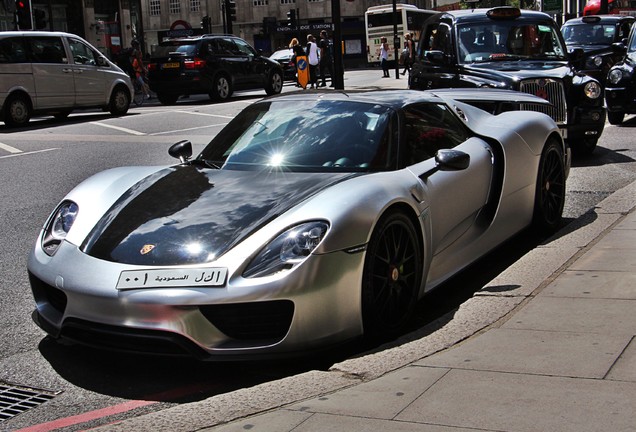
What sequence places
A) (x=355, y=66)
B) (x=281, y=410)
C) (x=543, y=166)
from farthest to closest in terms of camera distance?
(x=355, y=66) → (x=543, y=166) → (x=281, y=410)

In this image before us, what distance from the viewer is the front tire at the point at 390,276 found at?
4.50m

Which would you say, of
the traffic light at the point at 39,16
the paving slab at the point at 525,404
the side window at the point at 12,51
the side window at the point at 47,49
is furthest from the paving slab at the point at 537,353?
the traffic light at the point at 39,16

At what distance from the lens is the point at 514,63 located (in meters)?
11.5

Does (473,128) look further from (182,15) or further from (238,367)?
(182,15)

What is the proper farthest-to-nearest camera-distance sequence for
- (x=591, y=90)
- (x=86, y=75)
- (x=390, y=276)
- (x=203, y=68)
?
(x=203, y=68) → (x=86, y=75) → (x=591, y=90) → (x=390, y=276)

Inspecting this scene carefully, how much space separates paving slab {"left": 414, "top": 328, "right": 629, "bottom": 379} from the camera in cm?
379

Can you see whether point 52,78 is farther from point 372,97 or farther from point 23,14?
point 372,97

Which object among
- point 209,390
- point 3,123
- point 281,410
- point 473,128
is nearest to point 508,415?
point 281,410

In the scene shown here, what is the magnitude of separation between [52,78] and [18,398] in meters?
16.3

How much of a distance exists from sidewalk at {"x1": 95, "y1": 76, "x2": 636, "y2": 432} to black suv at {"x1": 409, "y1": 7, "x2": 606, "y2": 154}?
19.9ft

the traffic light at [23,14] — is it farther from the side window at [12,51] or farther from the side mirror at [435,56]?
the side mirror at [435,56]

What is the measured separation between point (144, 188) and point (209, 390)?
57.6 inches

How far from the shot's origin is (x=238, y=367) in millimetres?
4500

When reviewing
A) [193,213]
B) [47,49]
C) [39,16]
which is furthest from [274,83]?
[193,213]
